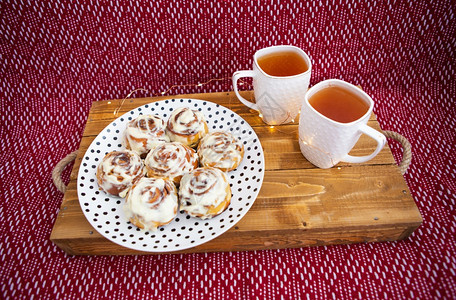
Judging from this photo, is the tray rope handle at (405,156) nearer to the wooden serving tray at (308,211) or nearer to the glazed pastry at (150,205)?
the wooden serving tray at (308,211)

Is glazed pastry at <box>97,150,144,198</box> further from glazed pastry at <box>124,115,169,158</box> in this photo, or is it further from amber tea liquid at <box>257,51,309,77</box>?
amber tea liquid at <box>257,51,309,77</box>

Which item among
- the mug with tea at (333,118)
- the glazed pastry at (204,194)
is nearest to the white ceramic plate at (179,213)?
the glazed pastry at (204,194)

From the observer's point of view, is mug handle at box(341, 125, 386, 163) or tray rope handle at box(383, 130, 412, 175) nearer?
mug handle at box(341, 125, 386, 163)

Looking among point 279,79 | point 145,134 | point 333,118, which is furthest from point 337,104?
point 145,134

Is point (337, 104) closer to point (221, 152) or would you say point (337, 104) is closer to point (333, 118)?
point (333, 118)

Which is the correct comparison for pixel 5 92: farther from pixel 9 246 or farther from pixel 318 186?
pixel 318 186

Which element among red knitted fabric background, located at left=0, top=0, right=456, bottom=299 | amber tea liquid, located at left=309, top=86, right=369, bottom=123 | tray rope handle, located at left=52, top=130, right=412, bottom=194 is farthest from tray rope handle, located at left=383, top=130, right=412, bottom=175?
amber tea liquid, located at left=309, top=86, right=369, bottom=123

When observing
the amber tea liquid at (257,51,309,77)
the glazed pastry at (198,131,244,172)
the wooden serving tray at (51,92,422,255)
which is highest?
the amber tea liquid at (257,51,309,77)
